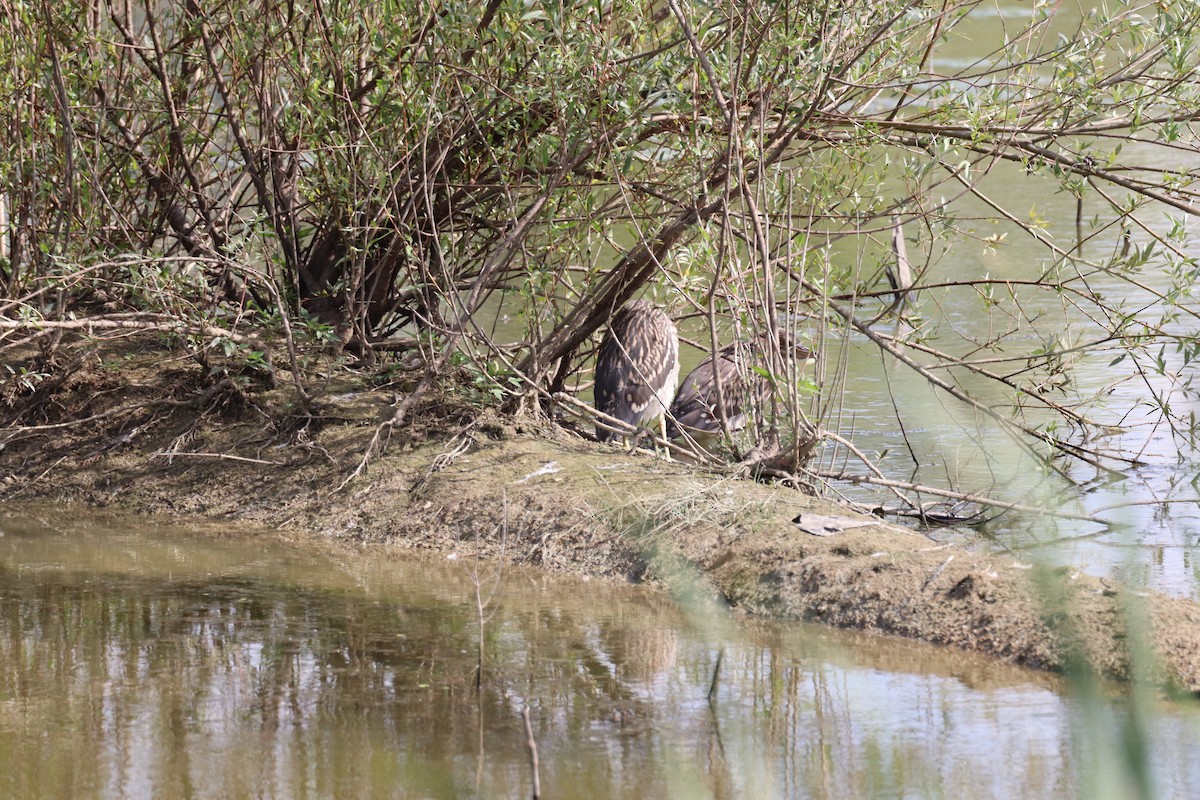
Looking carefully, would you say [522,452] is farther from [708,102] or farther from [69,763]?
[69,763]

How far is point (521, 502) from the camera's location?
5.42m

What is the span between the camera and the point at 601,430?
21.1 ft

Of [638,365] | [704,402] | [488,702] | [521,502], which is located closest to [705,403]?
[704,402]

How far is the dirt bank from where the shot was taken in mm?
4051

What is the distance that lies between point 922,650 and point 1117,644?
1.82 ft

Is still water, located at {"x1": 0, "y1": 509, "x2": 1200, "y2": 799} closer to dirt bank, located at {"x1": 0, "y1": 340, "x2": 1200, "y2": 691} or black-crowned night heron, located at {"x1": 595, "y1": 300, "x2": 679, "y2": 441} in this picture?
dirt bank, located at {"x1": 0, "y1": 340, "x2": 1200, "y2": 691}

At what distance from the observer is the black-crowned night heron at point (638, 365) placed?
6895mm

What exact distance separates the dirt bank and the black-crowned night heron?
0.83 m

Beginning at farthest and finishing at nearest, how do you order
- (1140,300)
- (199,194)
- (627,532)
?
(1140,300) < (199,194) < (627,532)

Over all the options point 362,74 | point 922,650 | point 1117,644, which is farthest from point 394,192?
point 1117,644

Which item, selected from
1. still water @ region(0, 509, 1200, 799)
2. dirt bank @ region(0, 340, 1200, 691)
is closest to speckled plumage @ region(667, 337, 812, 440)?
dirt bank @ region(0, 340, 1200, 691)

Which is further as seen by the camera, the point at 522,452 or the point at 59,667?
the point at 522,452

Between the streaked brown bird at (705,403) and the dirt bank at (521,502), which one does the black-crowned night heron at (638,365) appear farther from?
the dirt bank at (521,502)

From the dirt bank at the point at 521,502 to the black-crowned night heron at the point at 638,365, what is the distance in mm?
826
